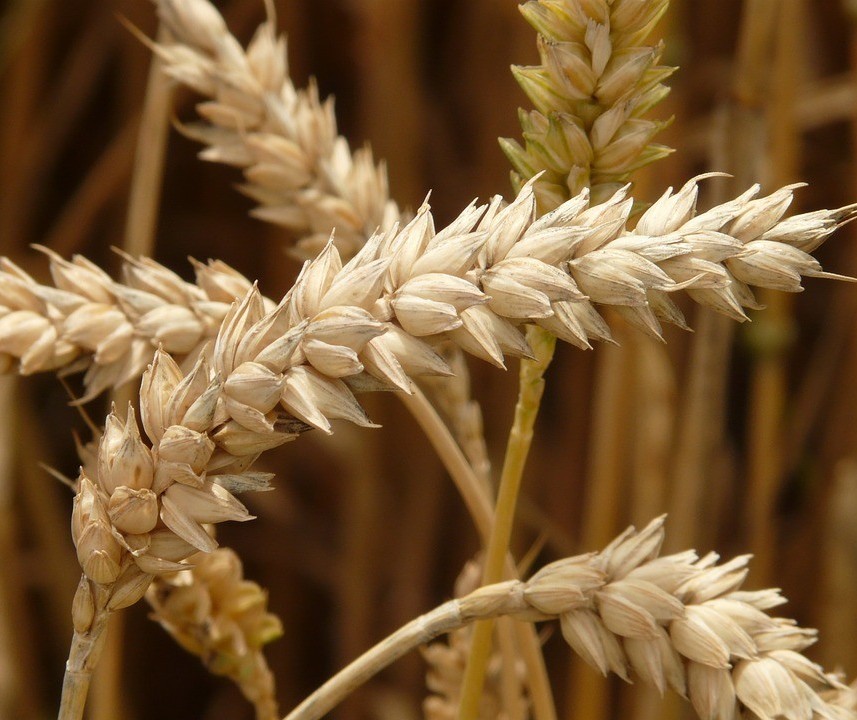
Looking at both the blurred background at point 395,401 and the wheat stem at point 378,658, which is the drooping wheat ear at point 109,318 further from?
the blurred background at point 395,401

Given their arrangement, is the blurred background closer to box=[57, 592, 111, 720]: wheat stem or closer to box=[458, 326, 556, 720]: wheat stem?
box=[458, 326, 556, 720]: wheat stem

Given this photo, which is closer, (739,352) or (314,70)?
(739,352)

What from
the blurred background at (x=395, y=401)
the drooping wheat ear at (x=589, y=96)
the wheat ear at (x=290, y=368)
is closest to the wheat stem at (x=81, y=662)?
the wheat ear at (x=290, y=368)

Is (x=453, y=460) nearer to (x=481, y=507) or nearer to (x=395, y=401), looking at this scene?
(x=481, y=507)

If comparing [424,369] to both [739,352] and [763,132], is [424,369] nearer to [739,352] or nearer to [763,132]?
[763,132]

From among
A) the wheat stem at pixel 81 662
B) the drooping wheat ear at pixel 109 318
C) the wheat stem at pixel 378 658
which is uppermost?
the drooping wheat ear at pixel 109 318

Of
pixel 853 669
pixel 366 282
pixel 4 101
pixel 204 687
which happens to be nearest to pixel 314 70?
pixel 4 101
